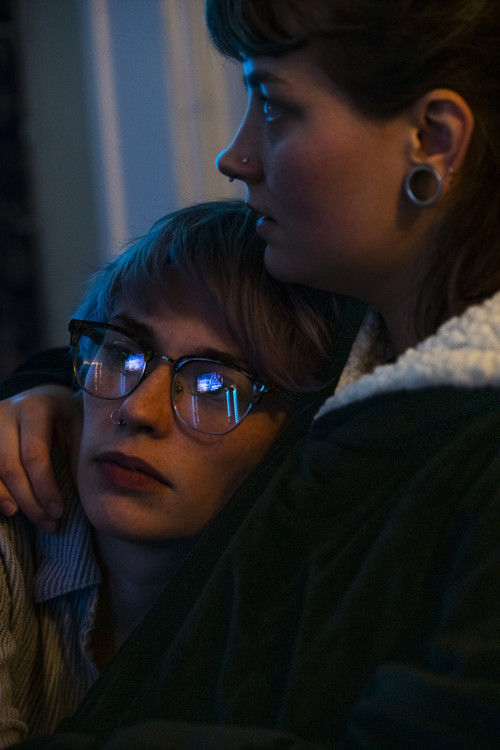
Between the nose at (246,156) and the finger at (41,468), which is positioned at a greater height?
the nose at (246,156)

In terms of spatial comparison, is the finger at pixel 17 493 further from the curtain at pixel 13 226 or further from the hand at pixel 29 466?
the curtain at pixel 13 226

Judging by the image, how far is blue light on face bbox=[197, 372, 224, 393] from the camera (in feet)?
3.55

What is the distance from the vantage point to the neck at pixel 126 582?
1.13 meters

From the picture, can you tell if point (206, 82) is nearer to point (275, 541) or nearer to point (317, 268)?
point (317, 268)

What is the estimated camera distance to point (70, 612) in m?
1.15

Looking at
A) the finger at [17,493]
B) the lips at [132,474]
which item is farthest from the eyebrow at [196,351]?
the finger at [17,493]

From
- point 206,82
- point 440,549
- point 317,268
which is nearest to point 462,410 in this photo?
point 440,549

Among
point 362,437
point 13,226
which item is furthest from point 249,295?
point 13,226

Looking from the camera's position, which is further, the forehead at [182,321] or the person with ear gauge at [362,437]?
the forehead at [182,321]

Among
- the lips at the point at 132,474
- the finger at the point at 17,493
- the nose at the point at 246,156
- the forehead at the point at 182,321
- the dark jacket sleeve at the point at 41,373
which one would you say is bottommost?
the finger at the point at 17,493

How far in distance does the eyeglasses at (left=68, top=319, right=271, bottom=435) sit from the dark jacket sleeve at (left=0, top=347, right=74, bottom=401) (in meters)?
0.24

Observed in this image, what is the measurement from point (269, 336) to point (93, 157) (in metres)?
2.38

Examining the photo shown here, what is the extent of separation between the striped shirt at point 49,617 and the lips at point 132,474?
0.52 feet

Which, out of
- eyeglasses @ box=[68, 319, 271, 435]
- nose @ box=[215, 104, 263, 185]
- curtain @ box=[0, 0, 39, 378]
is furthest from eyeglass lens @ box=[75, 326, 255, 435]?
curtain @ box=[0, 0, 39, 378]
